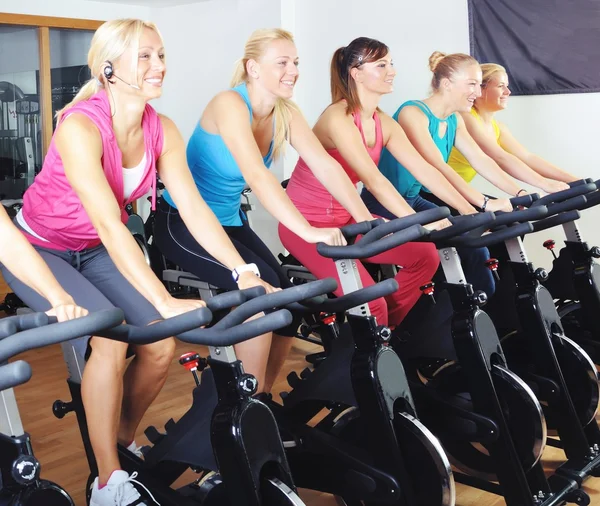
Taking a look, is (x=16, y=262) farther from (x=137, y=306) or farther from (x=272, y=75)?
(x=272, y=75)

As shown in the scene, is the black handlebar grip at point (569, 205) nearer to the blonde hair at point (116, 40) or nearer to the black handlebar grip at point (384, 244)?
the black handlebar grip at point (384, 244)

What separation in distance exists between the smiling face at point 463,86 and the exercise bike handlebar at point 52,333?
2.62 meters

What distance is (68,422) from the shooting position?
11.4 ft

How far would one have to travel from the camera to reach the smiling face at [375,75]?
10.4ft

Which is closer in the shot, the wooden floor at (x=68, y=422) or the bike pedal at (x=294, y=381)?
the bike pedal at (x=294, y=381)

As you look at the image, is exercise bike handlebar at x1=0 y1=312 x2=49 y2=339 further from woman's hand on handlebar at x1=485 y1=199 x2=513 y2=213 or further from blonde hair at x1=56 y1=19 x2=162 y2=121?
woman's hand on handlebar at x1=485 y1=199 x2=513 y2=213

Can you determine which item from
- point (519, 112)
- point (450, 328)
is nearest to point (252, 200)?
point (519, 112)

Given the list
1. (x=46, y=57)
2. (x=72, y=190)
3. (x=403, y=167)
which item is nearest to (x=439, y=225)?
(x=403, y=167)

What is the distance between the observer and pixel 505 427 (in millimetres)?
2402

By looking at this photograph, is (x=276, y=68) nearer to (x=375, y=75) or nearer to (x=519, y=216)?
(x=375, y=75)

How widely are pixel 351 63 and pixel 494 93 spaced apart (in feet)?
4.03

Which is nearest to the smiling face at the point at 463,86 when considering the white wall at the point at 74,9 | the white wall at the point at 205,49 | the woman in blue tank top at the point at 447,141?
the woman in blue tank top at the point at 447,141

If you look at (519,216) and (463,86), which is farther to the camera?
(463,86)

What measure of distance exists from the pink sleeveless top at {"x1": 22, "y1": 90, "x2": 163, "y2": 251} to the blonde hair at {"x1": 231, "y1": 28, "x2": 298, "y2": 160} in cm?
56
